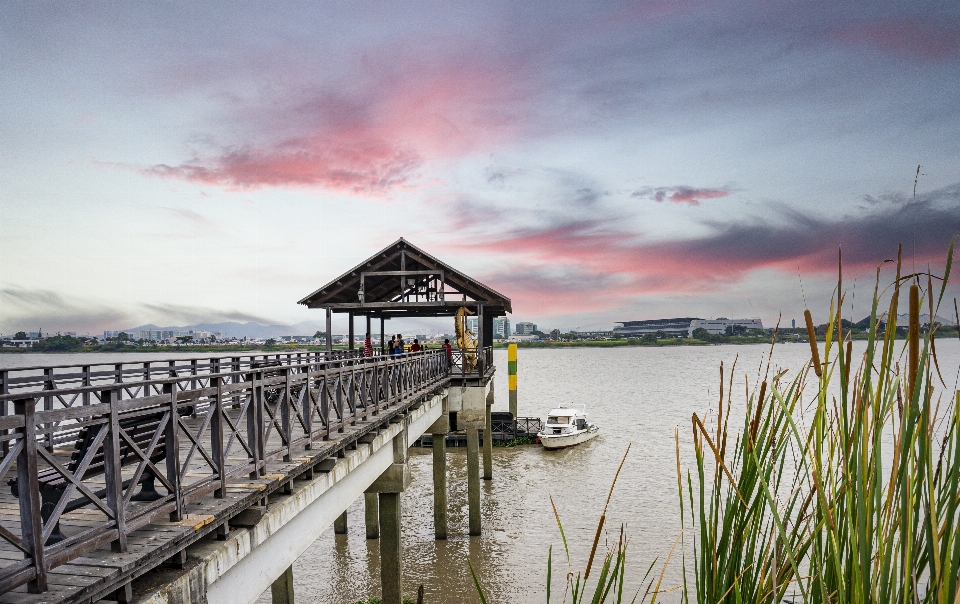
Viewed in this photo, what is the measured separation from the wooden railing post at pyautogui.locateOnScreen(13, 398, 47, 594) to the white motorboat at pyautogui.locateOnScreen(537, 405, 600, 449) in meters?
29.3

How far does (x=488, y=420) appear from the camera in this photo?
2780 centimetres

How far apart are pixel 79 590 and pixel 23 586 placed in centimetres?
42

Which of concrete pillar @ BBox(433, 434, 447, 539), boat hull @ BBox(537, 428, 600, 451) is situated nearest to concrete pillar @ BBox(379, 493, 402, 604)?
concrete pillar @ BBox(433, 434, 447, 539)

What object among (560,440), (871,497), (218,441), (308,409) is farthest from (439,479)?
(871,497)

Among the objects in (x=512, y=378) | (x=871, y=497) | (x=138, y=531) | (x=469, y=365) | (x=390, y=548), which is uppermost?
(x=871, y=497)

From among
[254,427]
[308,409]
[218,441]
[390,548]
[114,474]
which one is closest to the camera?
[114,474]

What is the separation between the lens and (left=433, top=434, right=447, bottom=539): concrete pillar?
18531 millimetres

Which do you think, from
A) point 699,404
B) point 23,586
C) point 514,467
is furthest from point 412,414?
point 699,404

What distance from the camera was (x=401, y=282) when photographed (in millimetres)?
21109

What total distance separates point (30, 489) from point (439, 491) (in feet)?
51.5

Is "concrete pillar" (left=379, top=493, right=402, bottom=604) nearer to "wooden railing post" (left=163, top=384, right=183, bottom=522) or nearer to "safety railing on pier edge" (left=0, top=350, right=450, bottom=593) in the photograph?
"safety railing on pier edge" (left=0, top=350, right=450, bottom=593)

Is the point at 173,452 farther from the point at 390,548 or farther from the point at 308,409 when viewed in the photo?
the point at 390,548

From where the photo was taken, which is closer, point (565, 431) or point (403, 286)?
point (403, 286)

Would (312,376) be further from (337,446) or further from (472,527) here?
(472,527)
